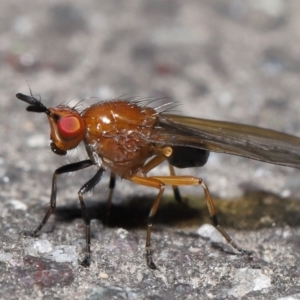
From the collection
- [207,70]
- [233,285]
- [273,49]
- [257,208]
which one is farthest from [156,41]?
[233,285]

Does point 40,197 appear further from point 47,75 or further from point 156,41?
point 156,41

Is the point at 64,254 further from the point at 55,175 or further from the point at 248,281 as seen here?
the point at 248,281

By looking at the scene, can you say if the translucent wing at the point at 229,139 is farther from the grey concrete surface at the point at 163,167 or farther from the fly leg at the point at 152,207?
the grey concrete surface at the point at 163,167

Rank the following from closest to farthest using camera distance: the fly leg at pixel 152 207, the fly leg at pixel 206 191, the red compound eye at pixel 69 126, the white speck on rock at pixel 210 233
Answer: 1. the fly leg at pixel 152 207
2. the red compound eye at pixel 69 126
3. the fly leg at pixel 206 191
4. the white speck on rock at pixel 210 233

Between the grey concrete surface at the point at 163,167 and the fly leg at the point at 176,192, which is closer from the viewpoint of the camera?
the grey concrete surface at the point at 163,167

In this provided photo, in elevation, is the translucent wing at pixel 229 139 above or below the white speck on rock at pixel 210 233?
above

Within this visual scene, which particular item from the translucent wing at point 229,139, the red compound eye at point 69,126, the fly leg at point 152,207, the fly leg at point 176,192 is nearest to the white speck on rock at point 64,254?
the fly leg at point 152,207
